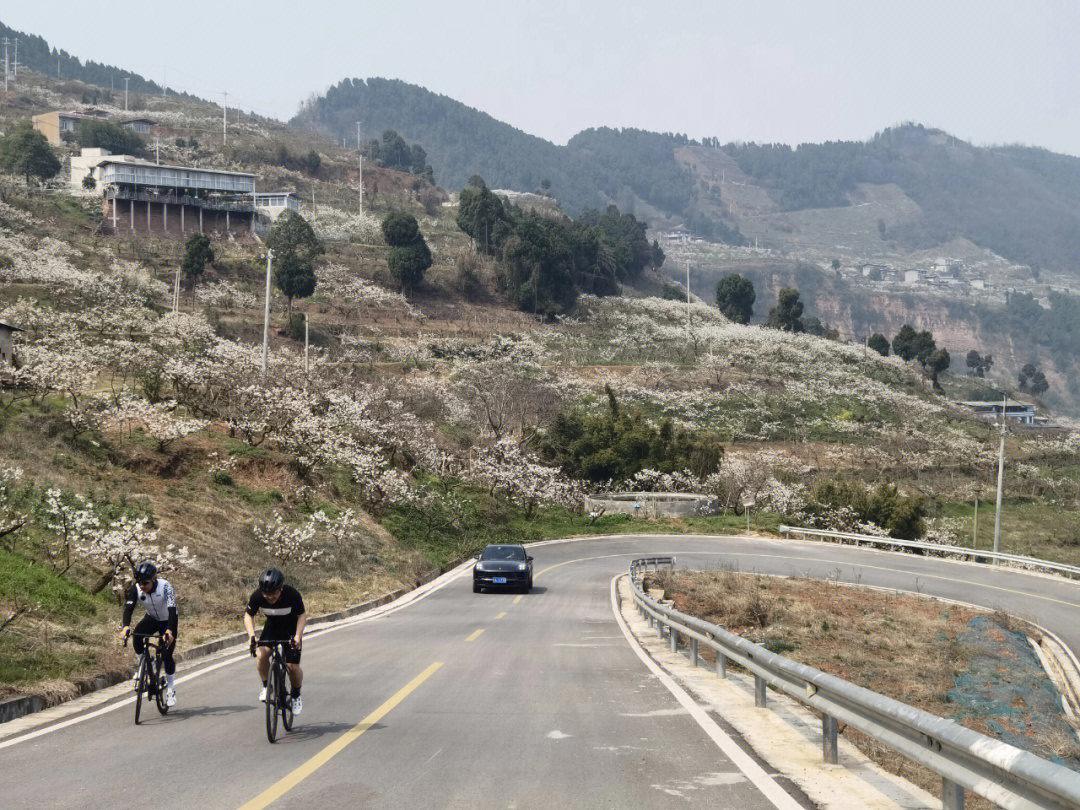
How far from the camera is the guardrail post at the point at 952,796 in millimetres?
5656

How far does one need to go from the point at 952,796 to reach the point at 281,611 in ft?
20.3

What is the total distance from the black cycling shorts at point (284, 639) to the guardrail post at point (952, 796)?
5941 millimetres

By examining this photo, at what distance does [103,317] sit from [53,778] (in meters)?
52.0

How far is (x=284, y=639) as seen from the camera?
9516 mm

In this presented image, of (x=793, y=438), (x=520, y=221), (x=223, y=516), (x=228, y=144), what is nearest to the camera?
(x=223, y=516)

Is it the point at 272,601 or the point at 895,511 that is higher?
the point at 272,601

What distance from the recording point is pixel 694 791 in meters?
7.18

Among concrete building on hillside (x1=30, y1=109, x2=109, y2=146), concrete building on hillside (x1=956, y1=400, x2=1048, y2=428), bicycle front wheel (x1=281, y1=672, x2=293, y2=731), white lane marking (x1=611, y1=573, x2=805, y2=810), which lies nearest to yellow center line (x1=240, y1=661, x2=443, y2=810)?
bicycle front wheel (x1=281, y1=672, x2=293, y2=731)

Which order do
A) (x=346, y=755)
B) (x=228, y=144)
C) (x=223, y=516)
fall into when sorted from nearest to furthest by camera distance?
(x=346, y=755)
(x=223, y=516)
(x=228, y=144)

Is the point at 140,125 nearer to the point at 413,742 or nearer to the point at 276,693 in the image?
the point at 276,693

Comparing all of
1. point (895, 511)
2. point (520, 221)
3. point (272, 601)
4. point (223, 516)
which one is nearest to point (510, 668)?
point (272, 601)

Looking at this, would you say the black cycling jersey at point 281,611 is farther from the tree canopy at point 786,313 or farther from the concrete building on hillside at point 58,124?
the concrete building on hillside at point 58,124

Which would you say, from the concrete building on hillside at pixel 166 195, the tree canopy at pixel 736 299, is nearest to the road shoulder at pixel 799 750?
the concrete building on hillside at pixel 166 195

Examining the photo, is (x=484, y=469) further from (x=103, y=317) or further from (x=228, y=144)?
(x=228, y=144)
